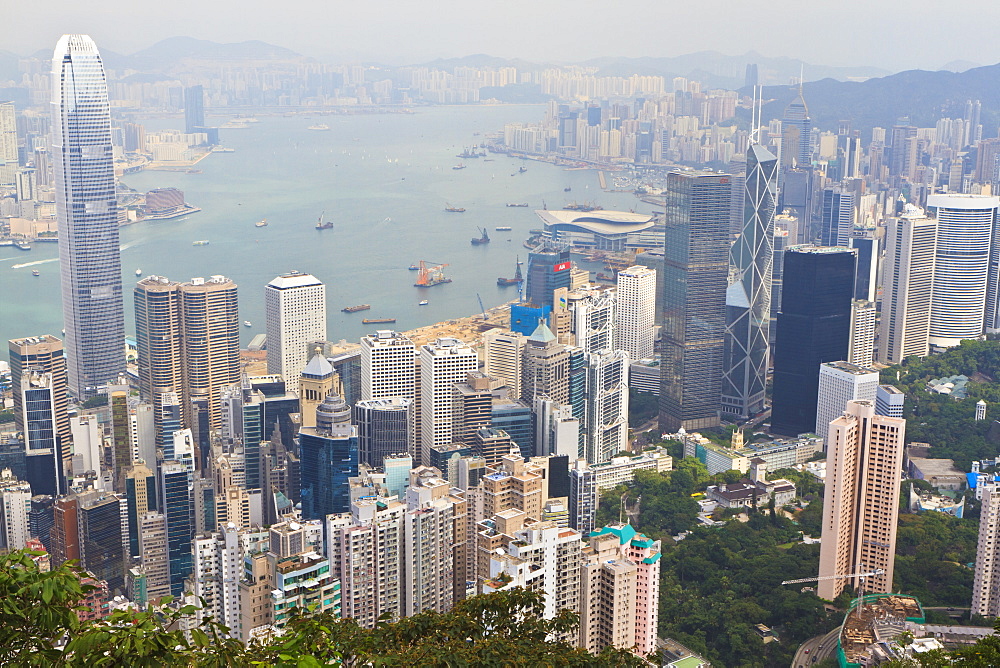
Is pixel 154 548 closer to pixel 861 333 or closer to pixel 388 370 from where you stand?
pixel 388 370

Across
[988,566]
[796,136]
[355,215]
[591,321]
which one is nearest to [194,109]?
[355,215]

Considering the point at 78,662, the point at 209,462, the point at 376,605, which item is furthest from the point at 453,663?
the point at 209,462

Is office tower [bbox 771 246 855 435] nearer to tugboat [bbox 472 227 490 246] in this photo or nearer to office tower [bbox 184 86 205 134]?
tugboat [bbox 472 227 490 246]

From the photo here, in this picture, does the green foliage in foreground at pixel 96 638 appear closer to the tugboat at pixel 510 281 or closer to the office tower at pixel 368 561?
the office tower at pixel 368 561

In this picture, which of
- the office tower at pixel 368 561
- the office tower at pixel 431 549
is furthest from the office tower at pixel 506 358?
the office tower at pixel 368 561

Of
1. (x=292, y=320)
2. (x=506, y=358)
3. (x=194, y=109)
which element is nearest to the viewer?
(x=506, y=358)

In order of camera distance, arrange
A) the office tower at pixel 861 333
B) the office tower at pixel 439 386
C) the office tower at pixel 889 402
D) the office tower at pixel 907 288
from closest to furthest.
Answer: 1. the office tower at pixel 439 386
2. the office tower at pixel 889 402
3. the office tower at pixel 861 333
4. the office tower at pixel 907 288

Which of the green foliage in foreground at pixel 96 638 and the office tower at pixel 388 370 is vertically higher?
the green foliage in foreground at pixel 96 638
